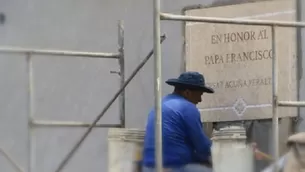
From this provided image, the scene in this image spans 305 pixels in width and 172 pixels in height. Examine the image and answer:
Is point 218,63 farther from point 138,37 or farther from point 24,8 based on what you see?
point 24,8

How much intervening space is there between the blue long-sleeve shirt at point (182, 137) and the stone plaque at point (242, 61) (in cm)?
130

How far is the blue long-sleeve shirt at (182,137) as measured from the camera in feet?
20.0

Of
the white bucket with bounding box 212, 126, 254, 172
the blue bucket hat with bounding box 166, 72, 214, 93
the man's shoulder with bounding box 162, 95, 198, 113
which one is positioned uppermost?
the blue bucket hat with bounding box 166, 72, 214, 93

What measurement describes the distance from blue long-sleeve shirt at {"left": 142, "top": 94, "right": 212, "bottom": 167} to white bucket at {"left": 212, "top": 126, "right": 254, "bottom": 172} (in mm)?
257

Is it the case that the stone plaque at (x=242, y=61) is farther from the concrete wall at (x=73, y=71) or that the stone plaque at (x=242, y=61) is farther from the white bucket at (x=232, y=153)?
the white bucket at (x=232, y=153)

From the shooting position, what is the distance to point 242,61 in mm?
7488

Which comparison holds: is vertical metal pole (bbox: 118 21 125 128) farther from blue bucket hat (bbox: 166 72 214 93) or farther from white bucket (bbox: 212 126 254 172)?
white bucket (bbox: 212 126 254 172)

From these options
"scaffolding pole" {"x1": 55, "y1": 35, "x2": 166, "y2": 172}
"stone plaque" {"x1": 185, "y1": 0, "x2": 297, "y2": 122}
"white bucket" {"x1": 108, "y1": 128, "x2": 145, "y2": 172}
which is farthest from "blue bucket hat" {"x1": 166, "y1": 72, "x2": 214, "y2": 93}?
"stone plaque" {"x1": 185, "y1": 0, "x2": 297, "y2": 122}

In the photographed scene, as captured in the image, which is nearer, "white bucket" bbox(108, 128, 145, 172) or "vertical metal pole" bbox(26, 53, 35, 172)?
"white bucket" bbox(108, 128, 145, 172)

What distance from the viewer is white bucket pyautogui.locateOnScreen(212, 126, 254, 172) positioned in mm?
6309

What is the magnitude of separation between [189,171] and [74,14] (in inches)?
123

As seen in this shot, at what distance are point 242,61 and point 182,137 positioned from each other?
158 centimetres

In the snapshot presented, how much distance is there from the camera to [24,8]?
355 inches

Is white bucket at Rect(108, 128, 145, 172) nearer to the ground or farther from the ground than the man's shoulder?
nearer to the ground
